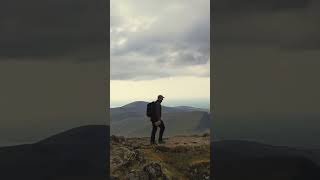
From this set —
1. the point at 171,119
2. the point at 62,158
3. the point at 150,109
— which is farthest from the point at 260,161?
the point at 171,119

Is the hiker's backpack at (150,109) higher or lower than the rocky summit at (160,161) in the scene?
higher

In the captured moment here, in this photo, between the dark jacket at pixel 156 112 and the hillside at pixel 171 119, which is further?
Answer: the hillside at pixel 171 119

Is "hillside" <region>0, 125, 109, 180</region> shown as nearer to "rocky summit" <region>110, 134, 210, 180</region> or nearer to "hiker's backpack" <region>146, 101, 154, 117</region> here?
"rocky summit" <region>110, 134, 210, 180</region>

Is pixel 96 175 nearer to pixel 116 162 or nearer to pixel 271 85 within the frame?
pixel 116 162

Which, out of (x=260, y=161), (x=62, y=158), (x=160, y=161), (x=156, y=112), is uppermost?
(x=156, y=112)

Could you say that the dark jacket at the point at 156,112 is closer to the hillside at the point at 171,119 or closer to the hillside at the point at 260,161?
the hillside at the point at 260,161

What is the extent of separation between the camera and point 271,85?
13.3m

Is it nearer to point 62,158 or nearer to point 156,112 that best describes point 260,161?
point 156,112

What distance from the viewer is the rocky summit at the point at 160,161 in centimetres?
1555

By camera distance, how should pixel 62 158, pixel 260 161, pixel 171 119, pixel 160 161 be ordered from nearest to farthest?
pixel 62 158, pixel 260 161, pixel 160 161, pixel 171 119

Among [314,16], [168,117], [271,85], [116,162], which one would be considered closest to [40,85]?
[116,162]

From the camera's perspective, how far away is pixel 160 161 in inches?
617

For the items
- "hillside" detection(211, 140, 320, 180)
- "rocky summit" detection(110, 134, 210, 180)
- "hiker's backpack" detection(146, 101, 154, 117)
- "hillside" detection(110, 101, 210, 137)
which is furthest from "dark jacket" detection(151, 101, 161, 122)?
"hillside" detection(110, 101, 210, 137)

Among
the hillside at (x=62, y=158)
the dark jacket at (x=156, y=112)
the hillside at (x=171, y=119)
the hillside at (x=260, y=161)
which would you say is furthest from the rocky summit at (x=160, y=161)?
the hillside at (x=171, y=119)
